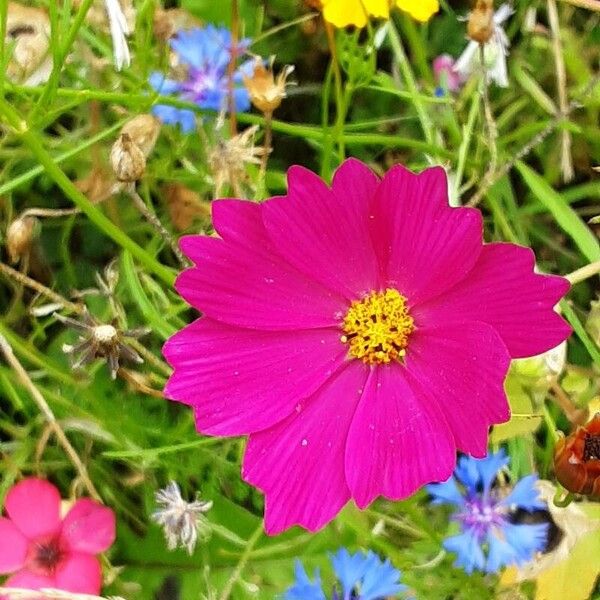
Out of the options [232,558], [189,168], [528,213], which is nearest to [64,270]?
[189,168]

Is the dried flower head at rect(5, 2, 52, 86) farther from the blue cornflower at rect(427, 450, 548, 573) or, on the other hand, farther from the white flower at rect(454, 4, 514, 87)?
the blue cornflower at rect(427, 450, 548, 573)

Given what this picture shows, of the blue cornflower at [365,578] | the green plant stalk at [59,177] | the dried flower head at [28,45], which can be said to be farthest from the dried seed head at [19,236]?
the blue cornflower at [365,578]

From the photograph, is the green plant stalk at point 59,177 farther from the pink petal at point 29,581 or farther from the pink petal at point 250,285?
the pink petal at point 29,581

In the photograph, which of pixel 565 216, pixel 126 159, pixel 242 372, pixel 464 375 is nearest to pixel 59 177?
pixel 126 159

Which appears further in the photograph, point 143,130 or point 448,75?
point 448,75

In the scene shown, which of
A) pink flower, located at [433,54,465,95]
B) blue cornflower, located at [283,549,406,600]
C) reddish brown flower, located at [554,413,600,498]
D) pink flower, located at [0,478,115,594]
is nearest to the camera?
reddish brown flower, located at [554,413,600,498]

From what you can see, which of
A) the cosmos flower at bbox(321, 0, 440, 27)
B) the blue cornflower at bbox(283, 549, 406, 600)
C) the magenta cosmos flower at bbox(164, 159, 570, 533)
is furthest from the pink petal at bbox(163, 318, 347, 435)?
the cosmos flower at bbox(321, 0, 440, 27)

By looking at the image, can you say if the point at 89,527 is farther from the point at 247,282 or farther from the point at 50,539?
the point at 247,282
